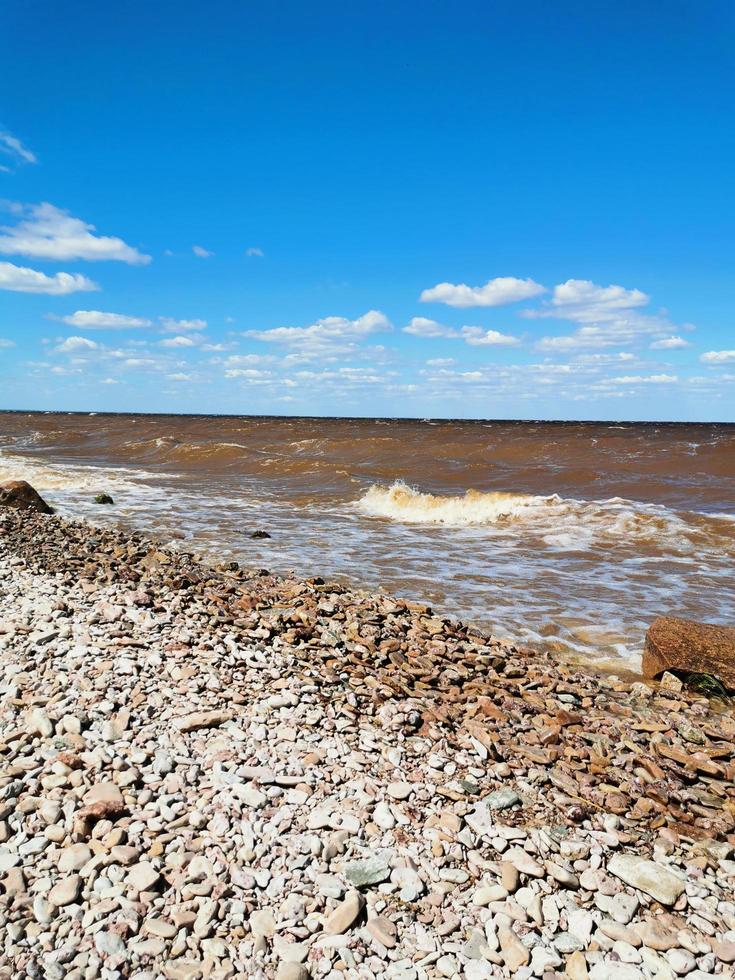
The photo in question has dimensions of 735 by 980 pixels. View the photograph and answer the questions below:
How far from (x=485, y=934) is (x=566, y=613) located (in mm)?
5463

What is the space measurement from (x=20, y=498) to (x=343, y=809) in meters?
11.4

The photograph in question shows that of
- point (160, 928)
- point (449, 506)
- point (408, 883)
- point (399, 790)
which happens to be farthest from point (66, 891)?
point (449, 506)

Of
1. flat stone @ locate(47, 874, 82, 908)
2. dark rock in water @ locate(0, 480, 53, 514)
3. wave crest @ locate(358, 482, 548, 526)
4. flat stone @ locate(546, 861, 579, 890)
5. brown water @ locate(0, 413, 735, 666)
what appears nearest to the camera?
flat stone @ locate(47, 874, 82, 908)

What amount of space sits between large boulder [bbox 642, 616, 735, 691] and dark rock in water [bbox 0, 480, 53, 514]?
11183mm

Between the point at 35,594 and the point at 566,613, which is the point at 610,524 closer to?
the point at 566,613

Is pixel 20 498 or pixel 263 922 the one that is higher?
pixel 20 498

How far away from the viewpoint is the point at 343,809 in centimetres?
333

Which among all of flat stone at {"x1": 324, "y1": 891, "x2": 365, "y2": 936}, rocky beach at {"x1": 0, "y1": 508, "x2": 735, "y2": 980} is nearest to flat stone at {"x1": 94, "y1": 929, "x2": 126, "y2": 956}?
rocky beach at {"x1": 0, "y1": 508, "x2": 735, "y2": 980}

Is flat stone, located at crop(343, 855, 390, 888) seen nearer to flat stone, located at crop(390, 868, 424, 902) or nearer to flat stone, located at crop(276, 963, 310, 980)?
flat stone, located at crop(390, 868, 424, 902)

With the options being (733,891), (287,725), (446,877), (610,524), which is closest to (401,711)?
(287,725)

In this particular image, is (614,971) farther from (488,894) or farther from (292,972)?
(292,972)

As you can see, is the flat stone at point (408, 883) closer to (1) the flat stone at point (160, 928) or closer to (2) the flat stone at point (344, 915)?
(2) the flat stone at point (344, 915)

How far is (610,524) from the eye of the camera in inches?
540

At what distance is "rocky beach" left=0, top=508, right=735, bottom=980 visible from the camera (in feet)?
8.44
